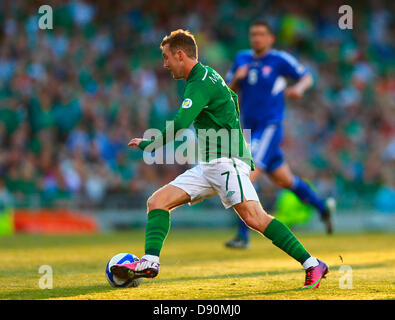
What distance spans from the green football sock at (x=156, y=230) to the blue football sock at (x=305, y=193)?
4.51 meters

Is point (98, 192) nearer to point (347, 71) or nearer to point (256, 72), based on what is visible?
point (256, 72)

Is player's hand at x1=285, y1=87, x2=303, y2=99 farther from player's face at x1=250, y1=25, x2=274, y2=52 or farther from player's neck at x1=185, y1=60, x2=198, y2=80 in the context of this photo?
player's neck at x1=185, y1=60, x2=198, y2=80

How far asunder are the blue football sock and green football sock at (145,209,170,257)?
4.51 m

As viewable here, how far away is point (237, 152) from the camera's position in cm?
599

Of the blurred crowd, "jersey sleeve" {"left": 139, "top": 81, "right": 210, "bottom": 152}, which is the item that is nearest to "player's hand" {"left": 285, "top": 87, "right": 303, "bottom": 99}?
"jersey sleeve" {"left": 139, "top": 81, "right": 210, "bottom": 152}

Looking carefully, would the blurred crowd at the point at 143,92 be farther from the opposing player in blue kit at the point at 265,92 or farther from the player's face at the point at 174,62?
the player's face at the point at 174,62

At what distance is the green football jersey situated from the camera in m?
5.71

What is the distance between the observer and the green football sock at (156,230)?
5.75 meters

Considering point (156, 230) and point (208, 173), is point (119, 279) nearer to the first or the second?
point (156, 230)

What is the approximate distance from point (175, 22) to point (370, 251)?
10.8 metres

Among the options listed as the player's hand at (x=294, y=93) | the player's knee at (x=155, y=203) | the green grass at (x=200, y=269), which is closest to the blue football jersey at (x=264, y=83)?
the player's hand at (x=294, y=93)

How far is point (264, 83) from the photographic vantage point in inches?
383

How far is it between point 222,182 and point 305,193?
4.62 metres
